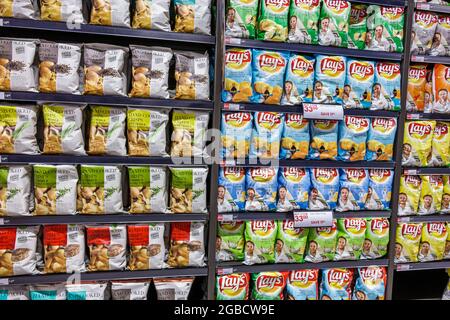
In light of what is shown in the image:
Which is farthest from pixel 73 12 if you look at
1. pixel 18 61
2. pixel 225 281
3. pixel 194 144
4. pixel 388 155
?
pixel 388 155

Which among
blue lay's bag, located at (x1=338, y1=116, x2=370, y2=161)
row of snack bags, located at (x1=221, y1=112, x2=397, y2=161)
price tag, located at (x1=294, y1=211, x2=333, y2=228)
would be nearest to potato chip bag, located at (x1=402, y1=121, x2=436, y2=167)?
row of snack bags, located at (x1=221, y1=112, x2=397, y2=161)

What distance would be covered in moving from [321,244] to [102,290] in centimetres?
141

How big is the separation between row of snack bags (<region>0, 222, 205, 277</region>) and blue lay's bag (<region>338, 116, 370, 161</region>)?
1061mm

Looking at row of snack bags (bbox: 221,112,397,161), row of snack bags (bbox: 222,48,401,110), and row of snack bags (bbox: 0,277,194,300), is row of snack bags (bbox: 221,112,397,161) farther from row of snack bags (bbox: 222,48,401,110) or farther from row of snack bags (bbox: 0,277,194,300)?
row of snack bags (bbox: 0,277,194,300)

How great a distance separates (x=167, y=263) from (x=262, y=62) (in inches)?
54.0

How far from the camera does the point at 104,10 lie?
7.71 ft

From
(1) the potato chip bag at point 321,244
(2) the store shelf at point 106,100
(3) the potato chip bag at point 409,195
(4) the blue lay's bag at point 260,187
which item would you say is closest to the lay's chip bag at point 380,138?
(3) the potato chip bag at point 409,195

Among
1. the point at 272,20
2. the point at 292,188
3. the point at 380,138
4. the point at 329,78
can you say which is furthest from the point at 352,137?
the point at 272,20

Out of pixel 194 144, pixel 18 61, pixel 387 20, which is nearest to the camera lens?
pixel 18 61

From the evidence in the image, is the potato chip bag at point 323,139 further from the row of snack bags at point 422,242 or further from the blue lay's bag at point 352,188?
the row of snack bags at point 422,242

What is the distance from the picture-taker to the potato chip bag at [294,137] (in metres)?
2.69

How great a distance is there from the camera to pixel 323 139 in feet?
9.00

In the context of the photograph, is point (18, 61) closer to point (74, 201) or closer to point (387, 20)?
point (74, 201)

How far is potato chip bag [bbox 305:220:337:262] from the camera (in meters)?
2.79
